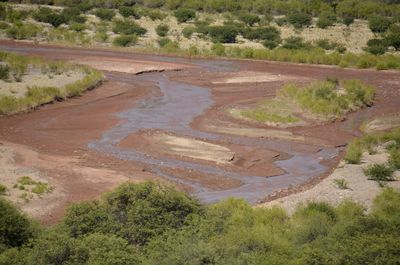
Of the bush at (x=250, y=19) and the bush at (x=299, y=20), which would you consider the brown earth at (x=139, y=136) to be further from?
the bush at (x=299, y=20)

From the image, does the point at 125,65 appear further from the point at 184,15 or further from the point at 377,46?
the point at 184,15

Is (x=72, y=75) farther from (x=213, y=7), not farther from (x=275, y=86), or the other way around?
(x=213, y=7)

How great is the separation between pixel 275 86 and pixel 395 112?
10460 mm

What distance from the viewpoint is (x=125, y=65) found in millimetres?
58625

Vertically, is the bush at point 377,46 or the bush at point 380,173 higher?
the bush at point 377,46

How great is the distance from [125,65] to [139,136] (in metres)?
24.1

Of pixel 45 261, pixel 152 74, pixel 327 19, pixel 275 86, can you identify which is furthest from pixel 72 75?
pixel 327 19

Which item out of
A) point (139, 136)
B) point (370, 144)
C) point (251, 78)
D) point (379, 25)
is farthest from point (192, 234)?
point (379, 25)

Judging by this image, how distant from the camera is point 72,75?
51.2m

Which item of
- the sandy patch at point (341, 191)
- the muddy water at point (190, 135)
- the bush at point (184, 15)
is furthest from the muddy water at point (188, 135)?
the bush at point (184, 15)

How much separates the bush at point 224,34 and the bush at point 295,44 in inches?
222

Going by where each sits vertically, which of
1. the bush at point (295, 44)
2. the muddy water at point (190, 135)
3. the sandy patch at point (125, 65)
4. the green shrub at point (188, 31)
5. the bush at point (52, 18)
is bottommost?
the muddy water at point (190, 135)

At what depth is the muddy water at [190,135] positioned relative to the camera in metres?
27.7

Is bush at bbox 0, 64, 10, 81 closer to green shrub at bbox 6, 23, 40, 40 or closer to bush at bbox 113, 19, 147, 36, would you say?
green shrub at bbox 6, 23, 40, 40
